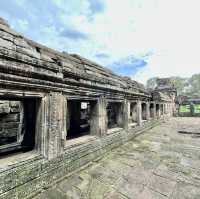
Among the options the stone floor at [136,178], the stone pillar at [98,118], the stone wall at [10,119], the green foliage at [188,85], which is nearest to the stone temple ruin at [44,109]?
the stone pillar at [98,118]

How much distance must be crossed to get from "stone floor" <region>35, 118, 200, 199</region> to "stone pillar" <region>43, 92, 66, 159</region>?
0.74 meters

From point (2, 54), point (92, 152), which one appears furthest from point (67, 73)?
point (92, 152)

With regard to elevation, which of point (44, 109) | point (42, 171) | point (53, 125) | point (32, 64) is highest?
point (32, 64)

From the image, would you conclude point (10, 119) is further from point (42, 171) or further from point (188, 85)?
point (188, 85)

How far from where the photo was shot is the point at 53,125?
3.16m

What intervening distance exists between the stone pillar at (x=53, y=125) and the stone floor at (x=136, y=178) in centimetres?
74

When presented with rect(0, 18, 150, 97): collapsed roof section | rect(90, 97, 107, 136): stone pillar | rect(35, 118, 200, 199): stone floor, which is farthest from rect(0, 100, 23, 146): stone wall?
rect(35, 118, 200, 199): stone floor

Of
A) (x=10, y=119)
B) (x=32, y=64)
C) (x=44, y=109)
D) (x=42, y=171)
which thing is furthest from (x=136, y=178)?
(x=10, y=119)

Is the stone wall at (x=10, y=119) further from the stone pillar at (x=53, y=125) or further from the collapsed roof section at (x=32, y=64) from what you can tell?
the collapsed roof section at (x=32, y=64)

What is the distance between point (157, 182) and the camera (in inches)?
119

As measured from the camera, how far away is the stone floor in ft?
8.67

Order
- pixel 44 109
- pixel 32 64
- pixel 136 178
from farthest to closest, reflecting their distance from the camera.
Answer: pixel 136 178
pixel 44 109
pixel 32 64

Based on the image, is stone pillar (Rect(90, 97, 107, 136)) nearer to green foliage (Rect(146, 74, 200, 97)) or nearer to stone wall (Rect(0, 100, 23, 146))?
stone wall (Rect(0, 100, 23, 146))

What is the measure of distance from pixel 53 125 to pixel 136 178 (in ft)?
7.39
